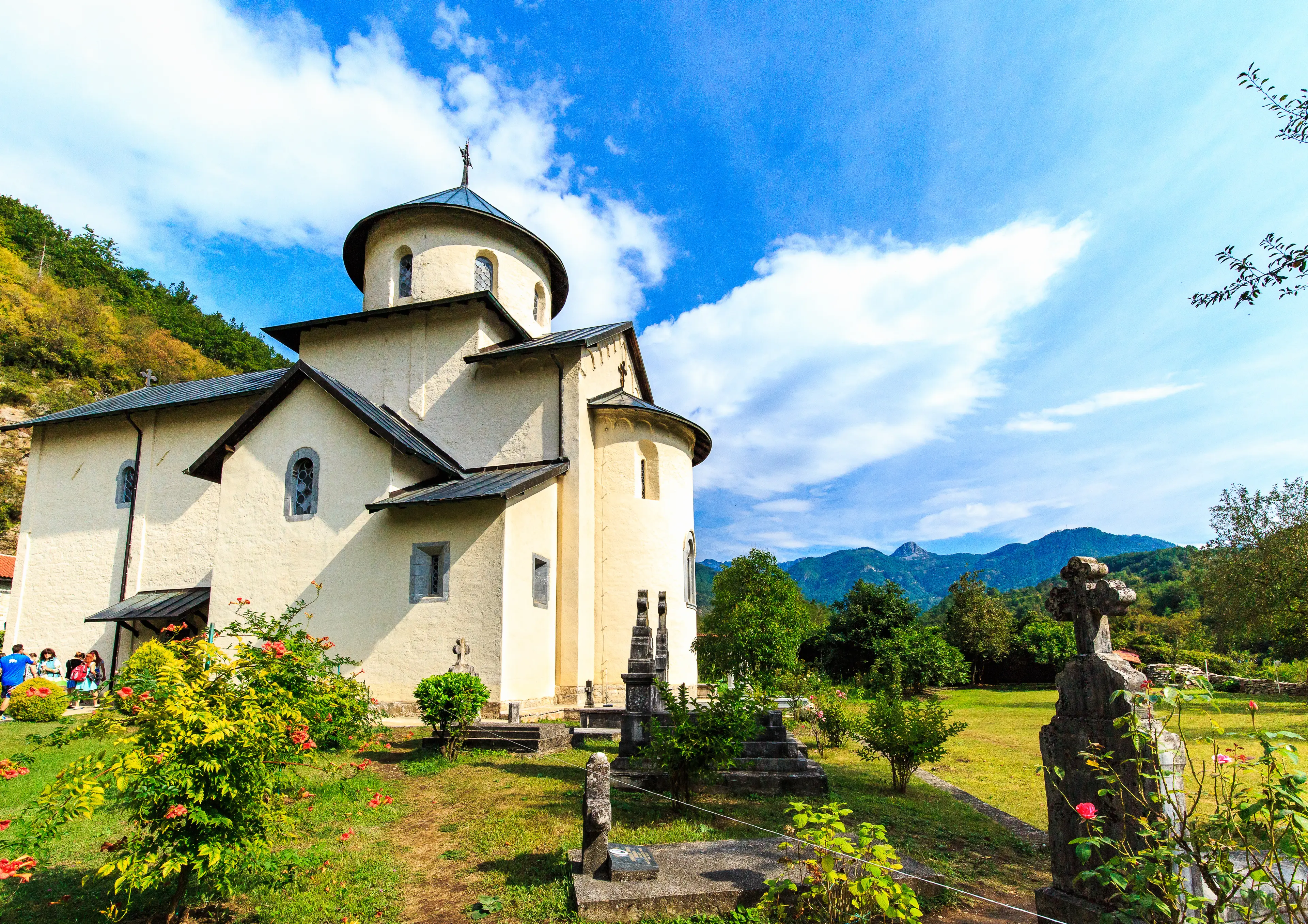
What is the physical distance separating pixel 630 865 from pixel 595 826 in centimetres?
40

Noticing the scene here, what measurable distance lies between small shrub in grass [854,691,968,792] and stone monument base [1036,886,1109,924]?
5089 millimetres

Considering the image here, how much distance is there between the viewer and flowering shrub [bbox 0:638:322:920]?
3.82 meters

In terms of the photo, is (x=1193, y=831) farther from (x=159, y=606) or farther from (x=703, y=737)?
(x=159, y=606)

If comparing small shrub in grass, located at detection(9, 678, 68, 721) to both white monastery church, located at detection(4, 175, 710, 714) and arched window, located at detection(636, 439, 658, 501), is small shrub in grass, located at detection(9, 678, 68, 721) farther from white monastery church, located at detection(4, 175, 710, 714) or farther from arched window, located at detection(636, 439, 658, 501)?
arched window, located at detection(636, 439, 658, 501)

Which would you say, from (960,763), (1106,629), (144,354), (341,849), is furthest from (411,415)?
(144,354)

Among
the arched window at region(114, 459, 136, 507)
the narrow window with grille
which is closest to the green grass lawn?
the narrow window with grille

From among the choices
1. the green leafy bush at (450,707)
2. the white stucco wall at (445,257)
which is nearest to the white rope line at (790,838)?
the green leafy bush at (450,707)

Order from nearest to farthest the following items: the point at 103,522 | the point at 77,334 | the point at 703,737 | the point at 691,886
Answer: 1. the point at 691,886
2. the point at 703,737
3. the point at 103,522
4. the point at 77,334

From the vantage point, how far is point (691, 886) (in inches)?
192

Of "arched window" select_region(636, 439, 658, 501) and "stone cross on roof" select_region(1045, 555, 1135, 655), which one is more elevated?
"arched window" select_region(636, 439, 658, 501)

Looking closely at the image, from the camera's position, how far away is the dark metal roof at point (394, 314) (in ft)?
54.9

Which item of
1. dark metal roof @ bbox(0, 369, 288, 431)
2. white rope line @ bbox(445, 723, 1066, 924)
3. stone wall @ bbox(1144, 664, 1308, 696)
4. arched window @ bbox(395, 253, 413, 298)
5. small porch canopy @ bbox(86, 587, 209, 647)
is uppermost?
Answer: arched window @ bbox(395, 253, 413, 298)

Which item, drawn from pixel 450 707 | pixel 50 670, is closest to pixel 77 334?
pixel 50 670

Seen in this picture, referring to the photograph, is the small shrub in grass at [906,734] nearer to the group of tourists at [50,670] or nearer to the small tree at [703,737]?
the small tree at [703,737]
